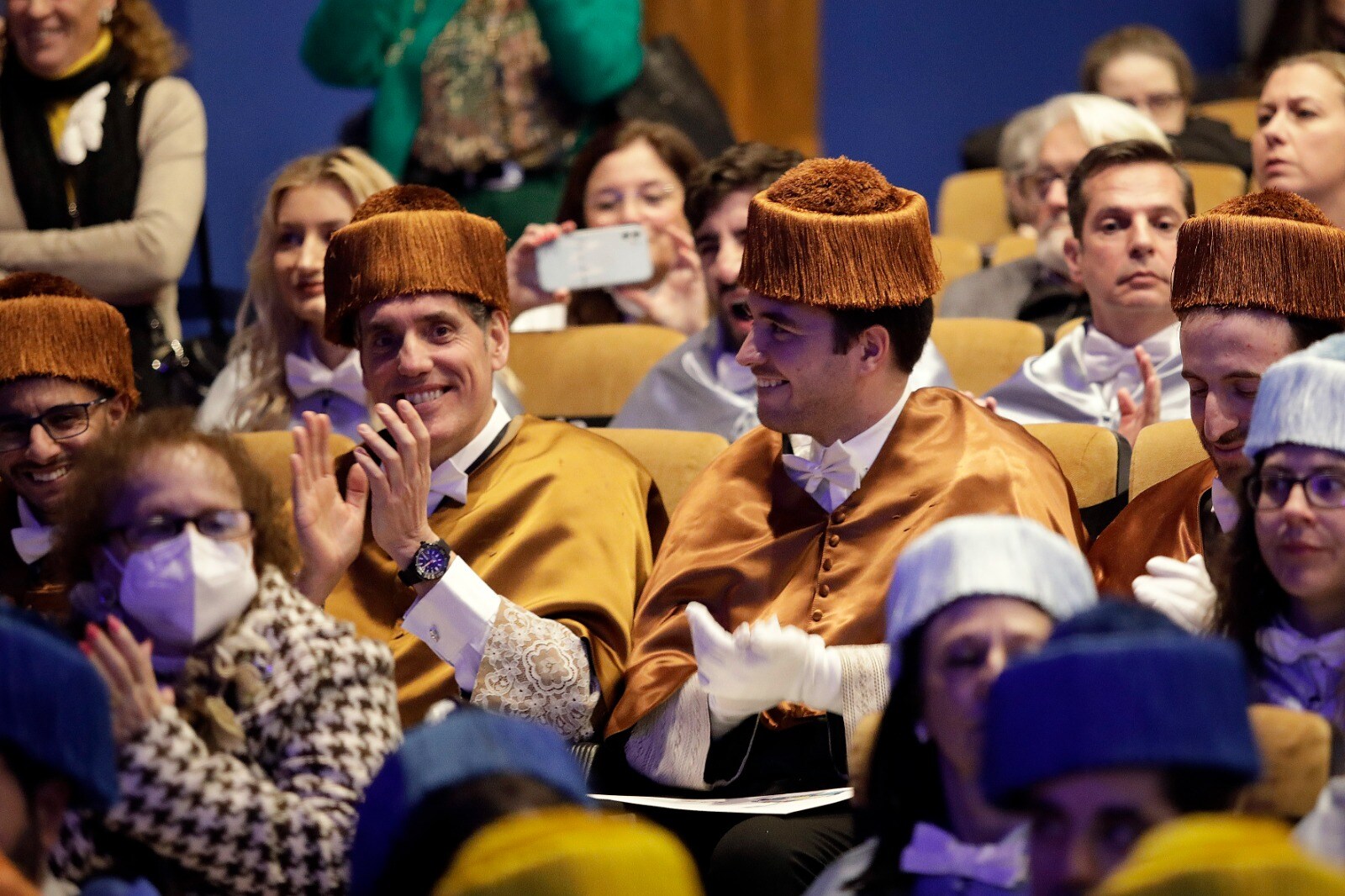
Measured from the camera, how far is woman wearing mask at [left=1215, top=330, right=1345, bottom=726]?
7.63 ft

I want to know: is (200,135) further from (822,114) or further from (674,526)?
(822,114)

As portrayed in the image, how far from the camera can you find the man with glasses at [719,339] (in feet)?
14.2

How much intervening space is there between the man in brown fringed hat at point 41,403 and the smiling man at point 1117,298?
1.92m

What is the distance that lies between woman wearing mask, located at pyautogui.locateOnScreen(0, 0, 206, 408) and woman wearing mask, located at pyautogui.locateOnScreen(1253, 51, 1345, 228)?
275 centimetres

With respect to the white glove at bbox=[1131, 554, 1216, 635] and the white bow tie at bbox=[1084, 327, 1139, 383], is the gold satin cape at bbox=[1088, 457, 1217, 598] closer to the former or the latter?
the white glove at bbox=[1131, 554, 1216, 635]

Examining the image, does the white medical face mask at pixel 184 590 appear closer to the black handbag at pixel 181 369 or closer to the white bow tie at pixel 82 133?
the black handbag at pixel 181 369

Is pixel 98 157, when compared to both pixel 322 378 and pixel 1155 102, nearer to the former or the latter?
pixel 322 378

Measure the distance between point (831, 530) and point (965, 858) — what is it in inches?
39.4

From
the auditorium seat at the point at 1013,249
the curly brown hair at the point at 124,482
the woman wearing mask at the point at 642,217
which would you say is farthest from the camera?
the auditorium seat at the point at 1013,249

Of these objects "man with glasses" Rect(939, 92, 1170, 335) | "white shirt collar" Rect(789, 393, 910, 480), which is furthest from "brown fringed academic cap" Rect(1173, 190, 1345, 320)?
"man with glasses" Rect(939, 92, 1170, 335)

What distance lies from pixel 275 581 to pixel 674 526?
2.84 feet

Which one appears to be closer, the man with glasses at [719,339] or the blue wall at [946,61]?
the man with glasses at [719,339]

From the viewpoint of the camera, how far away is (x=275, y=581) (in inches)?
100

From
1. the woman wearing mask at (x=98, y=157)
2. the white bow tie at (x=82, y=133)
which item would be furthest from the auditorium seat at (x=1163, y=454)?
the white bow tie at (x=82, y=133)
